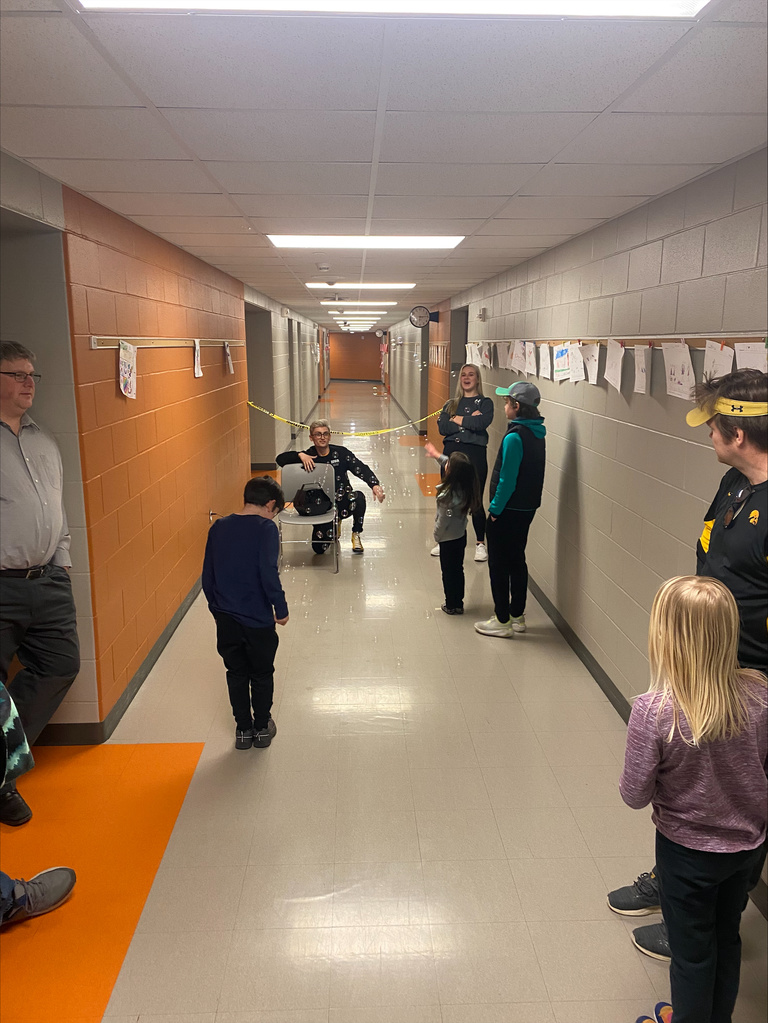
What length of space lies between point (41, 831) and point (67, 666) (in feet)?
2.04

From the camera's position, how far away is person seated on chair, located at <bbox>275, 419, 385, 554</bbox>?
5.81 m

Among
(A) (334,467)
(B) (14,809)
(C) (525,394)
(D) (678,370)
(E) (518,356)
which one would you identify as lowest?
(B) (14,809)

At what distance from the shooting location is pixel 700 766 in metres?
1.54

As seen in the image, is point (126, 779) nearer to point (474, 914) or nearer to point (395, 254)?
point (474, 914)

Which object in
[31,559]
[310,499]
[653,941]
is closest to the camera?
[653,941]

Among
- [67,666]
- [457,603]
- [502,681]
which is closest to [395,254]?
[457,603]

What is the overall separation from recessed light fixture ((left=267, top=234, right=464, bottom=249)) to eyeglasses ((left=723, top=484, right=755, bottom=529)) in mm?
2702

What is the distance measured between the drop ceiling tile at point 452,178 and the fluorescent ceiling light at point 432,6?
1.11 metres

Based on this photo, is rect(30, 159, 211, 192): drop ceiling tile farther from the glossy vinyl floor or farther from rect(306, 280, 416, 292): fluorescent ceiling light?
rect(306, 280, 416, 292): fluorescent ceiling light

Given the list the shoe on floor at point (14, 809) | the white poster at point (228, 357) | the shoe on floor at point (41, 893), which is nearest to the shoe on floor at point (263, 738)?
the shoe on floor at point (41, 893)

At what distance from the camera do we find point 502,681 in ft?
12.5

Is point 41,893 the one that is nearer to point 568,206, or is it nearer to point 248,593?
point 248,593

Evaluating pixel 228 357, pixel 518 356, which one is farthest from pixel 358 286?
A: pixel 518 356

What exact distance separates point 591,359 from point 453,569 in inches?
64.1
